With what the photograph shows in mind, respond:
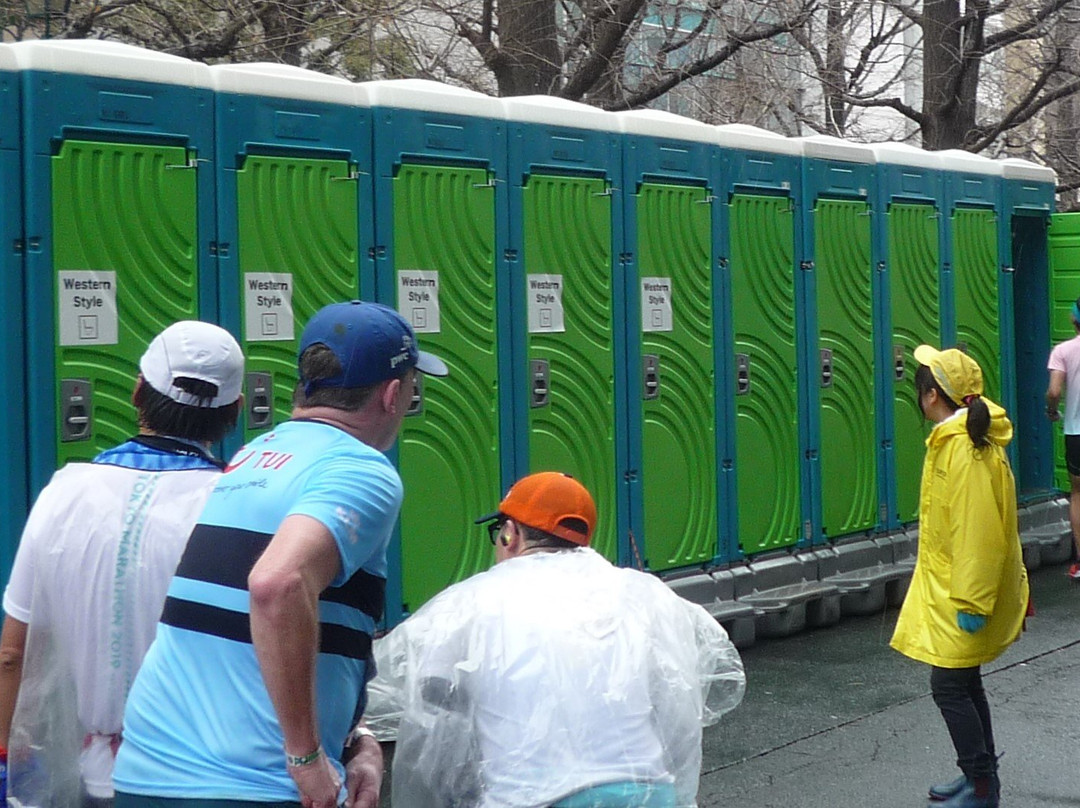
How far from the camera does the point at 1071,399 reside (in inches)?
398

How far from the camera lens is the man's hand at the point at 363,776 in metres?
2.79

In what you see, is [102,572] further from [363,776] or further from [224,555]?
[363,776]

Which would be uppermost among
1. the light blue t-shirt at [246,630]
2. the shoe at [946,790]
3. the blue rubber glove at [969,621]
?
the light blue t-shirt at [246,630]

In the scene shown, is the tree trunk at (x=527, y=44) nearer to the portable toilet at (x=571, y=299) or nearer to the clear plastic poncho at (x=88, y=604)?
the portable toilet at (x=571, y=299)

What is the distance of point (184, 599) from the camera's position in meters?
2.63

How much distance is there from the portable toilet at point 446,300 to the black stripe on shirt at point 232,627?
3.83 m

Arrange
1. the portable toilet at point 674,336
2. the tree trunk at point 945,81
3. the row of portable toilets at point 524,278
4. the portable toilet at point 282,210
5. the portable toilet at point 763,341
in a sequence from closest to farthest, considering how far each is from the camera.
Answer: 1. the row of portable toilets at point 524,278
2. the portable toilet at point 282,210
3. the portable toilet at point 674,336
4. the portable toilet at point 763,341
5. the tree trunk at point 945,81

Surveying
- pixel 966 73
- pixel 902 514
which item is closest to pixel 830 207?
pixel 902 514

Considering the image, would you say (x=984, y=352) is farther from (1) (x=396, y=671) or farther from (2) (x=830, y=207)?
(1) (x=396, y=671)

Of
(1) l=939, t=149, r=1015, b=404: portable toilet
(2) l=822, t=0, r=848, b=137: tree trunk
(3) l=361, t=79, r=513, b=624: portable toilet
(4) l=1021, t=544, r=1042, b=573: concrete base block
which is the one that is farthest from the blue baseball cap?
(2) l=822, t=0, r=848, b=137: tree trunk

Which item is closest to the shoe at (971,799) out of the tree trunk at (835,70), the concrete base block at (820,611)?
the concrete base block at (820,611)

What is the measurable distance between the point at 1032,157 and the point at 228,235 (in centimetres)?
1429

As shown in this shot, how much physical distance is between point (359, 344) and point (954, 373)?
3.03 metres

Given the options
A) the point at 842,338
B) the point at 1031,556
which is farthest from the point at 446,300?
the point at 1031,556
